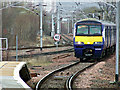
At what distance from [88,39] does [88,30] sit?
2.12 ft

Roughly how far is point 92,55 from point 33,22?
2774cm

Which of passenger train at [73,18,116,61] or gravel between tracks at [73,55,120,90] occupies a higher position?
passenger train at [73,18,116,61]

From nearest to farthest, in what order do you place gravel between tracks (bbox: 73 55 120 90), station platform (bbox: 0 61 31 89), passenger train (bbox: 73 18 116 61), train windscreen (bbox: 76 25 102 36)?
station platform (bbox: 0 61 31 89) < gravel between tracks (bbox: 73 55 120 90) < passenger train (bbox: 73 18 116 61) < train windscreen (bbox: 76 25 102 36)

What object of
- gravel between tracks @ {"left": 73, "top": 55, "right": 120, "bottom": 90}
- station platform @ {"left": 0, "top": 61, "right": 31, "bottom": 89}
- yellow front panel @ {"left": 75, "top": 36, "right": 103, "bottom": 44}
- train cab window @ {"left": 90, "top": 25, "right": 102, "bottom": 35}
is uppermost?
train cab window @ {"left": 90, "top": 25, "right": 102, "bottom": 35}

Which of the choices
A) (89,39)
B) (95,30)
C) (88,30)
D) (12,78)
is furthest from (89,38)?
(12,78)

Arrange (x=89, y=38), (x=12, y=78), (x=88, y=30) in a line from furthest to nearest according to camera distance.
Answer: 1. (x=88, y=30)
2. (x=89, y=38)
3. (x=12, y=78)

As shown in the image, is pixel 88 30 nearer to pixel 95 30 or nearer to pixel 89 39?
pixel 95 30

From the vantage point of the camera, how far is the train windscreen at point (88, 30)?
20422 mm

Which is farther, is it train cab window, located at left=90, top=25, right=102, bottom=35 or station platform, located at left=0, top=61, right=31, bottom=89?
train cab window, located at left=90, top=25, right=102, bottom=35

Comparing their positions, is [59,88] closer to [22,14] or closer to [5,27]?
[5,27]

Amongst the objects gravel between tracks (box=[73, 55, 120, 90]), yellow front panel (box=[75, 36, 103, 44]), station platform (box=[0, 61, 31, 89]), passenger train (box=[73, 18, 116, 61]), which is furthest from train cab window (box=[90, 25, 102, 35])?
station platform (box=[0, 61, 31, 89])

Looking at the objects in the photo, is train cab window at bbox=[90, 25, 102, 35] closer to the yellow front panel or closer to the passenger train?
the passenger train

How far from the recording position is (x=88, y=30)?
20.5m

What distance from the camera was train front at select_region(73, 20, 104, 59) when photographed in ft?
66.3
